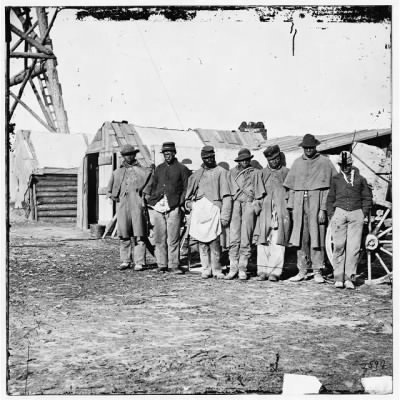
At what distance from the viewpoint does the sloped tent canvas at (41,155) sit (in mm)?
18844

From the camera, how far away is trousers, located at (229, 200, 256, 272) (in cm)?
805

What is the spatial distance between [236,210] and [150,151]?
498cm

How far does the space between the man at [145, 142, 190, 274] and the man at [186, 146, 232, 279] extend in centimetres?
26

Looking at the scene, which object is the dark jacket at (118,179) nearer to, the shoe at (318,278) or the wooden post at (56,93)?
the shoe at (318,278)

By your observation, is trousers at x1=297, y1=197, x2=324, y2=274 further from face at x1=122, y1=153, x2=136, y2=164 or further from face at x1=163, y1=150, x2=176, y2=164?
face at x1=122, y1=153, x2=136, y2=164

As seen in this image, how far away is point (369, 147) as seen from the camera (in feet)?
26.9

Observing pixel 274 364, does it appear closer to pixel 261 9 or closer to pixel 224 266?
pixel 261 9

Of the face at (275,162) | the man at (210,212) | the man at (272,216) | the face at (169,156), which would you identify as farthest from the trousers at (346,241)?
the face at (169,156)

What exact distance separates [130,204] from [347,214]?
10.6 ft

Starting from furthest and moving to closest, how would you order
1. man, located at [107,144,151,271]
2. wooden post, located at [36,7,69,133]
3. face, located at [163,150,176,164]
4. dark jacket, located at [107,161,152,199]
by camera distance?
wooden post, located at [36,7,69,133] → dark jacket, located at [107,161,152,199] → man, located at [107,144,151,271] → face, located at [163,150,176,164]

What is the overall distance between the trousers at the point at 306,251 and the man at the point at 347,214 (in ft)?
0.99

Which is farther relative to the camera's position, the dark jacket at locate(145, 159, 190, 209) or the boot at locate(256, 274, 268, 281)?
the dark jacket at locate(145, 159, 190, 209)

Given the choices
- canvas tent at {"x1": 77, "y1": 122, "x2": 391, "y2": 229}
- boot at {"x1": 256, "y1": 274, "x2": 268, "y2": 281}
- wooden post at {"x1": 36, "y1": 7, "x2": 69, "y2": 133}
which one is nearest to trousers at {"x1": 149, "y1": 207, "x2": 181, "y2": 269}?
boot at {"x1": 256, "y1": 274, "x2": 268, "y2": 281}

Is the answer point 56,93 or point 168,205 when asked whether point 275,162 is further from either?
point 56,93
